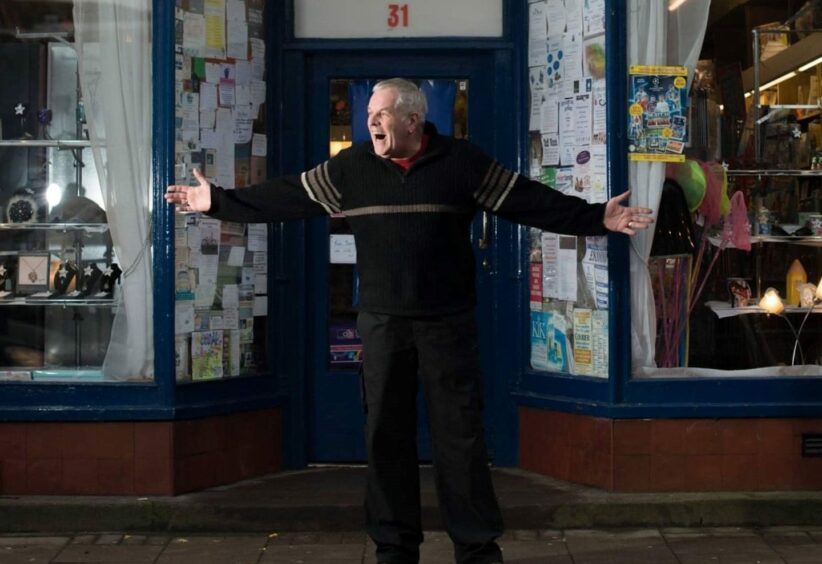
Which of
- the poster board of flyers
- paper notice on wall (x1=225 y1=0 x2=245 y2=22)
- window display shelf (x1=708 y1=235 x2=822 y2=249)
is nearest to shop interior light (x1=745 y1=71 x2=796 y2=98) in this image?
the poster board of flyers

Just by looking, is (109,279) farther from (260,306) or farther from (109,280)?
(260,306)

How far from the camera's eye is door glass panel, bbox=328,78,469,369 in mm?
7426

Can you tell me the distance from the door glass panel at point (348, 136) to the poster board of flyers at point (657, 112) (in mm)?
1055

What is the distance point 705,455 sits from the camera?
6.69 meters

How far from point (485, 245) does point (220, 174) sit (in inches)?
56.3

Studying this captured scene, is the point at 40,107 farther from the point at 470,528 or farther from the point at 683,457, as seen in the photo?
the point at 683,457

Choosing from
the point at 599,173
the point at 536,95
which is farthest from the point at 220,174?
the point at 599,173

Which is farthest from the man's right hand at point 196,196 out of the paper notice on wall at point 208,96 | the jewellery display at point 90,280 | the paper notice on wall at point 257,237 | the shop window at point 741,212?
the shop window at point 741,212

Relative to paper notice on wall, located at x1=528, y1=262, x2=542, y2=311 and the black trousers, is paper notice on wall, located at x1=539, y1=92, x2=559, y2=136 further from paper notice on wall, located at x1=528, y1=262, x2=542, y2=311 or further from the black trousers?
the black trousers

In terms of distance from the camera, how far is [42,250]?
693cm

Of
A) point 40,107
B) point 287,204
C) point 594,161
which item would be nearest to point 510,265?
point 594,161

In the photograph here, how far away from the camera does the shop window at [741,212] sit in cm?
686

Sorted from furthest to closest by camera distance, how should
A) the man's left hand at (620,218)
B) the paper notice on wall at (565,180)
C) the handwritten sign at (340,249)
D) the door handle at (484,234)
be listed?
the handwritten sign at (340,249) < the door handle at (484,234) < the paper notice on wall at (565,180) < the man's left hand at (620,218)

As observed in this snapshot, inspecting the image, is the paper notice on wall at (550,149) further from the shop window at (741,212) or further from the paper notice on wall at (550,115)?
the shop window at (741,212)
